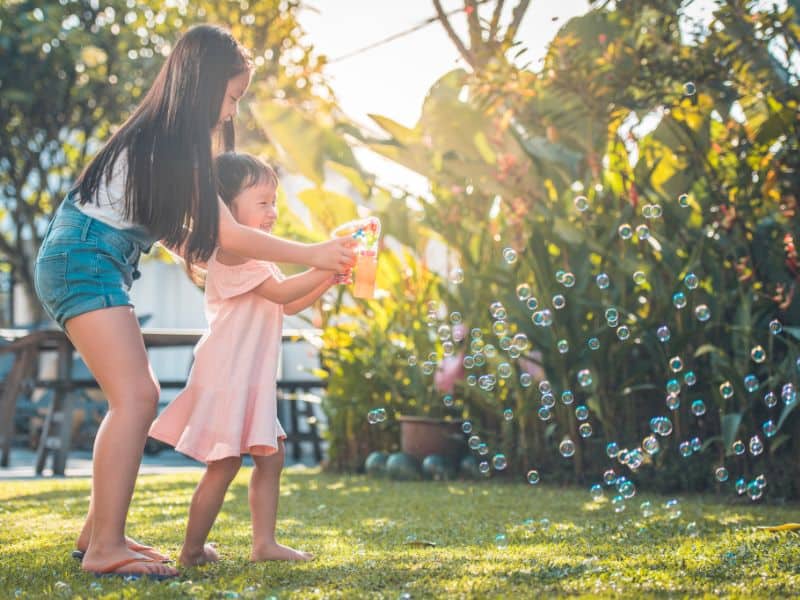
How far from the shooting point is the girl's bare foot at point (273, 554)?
282 cm

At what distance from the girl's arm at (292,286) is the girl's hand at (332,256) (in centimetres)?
3

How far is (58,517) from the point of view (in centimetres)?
413

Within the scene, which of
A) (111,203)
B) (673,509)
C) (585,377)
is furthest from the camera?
(585,377)

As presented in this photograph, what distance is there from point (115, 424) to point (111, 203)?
533 mm

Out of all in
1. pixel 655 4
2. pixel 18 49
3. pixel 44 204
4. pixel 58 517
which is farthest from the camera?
pixel 44 204

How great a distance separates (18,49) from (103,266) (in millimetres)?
10607

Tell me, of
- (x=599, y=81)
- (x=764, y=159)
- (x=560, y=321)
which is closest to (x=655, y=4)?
(x=599, y=81)

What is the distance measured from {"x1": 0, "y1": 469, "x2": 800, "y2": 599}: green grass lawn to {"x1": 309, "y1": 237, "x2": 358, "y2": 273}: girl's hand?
74cm

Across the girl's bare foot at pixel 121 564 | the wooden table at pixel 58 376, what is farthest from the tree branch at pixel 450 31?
the girl's bare foot at pixel 121 564

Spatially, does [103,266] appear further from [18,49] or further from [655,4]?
[18,49]

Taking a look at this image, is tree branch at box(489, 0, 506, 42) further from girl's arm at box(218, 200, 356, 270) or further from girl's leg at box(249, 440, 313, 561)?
girl's leg at box(249, 440, 313, 561)

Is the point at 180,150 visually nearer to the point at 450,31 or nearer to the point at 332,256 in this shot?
the point at 332,256

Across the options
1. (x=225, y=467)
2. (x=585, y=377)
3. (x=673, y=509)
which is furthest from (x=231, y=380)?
(x=585, y=377)

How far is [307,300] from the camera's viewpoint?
9.68 ft
